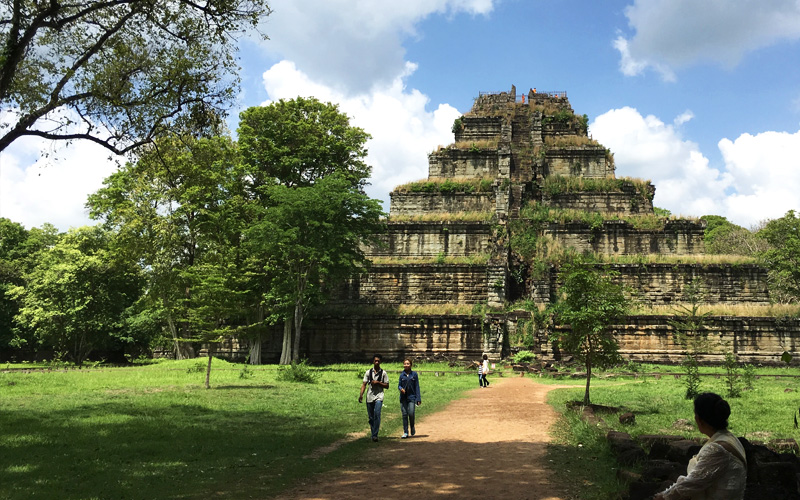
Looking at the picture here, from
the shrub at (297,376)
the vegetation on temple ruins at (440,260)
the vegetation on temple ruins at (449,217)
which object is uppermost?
the vegetation on temple ruins at (449,217)

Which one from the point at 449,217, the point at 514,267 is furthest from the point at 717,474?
the point at 449,217

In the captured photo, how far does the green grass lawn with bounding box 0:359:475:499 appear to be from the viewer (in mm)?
7617

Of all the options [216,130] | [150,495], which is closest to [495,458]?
[150,495]

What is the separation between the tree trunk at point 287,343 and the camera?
3105cm

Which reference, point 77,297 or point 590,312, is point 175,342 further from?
point 590,312

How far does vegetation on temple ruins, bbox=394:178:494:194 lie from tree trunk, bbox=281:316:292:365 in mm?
12190

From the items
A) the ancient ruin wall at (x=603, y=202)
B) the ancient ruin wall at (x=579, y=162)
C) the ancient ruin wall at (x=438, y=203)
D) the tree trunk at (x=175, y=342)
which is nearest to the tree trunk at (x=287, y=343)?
the tree trunk at (x=175, y=342)

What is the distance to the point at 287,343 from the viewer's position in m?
31.4

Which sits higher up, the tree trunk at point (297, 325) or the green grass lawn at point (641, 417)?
the tree trunk at point (297, 325)

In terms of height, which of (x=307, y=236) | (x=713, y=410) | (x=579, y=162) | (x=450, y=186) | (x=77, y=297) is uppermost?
(x=579, y=162)

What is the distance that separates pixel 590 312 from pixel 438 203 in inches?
927

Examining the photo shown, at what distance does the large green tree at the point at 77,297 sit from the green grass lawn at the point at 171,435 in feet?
51.1

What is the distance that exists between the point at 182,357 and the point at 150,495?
3376cm

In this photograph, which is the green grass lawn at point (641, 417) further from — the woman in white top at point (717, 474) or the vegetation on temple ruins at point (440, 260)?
the vegetation on temple ruins at point (440, 260)
